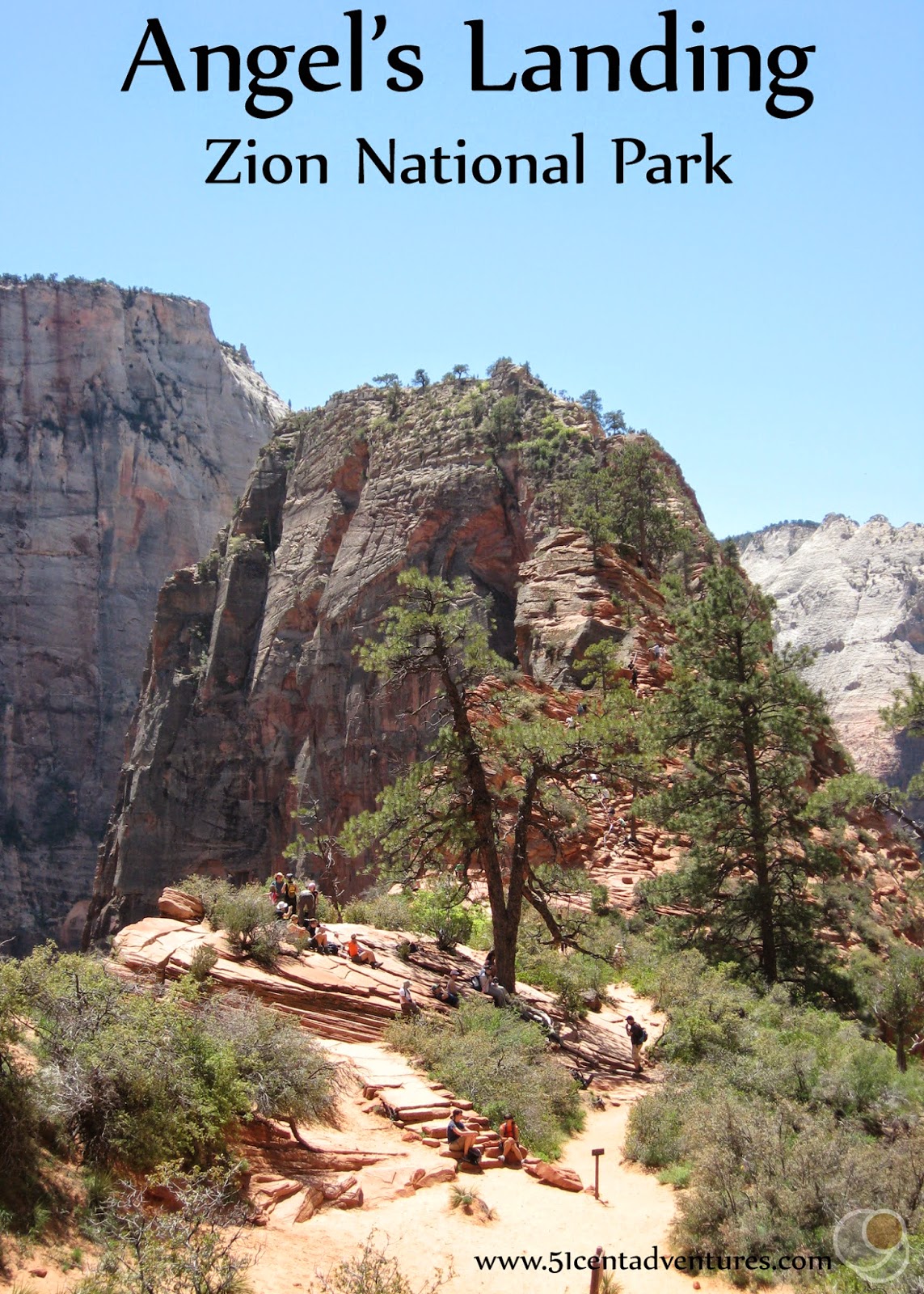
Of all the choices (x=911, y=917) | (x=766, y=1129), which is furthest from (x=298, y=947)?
(x=911, y=917)

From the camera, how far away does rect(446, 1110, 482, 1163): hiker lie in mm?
11156

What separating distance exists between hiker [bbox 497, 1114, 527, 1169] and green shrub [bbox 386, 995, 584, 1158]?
18.3 inches

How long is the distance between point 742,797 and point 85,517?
2837 inches

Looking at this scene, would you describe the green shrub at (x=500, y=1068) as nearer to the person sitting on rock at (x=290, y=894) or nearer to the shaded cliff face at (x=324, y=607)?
the person sitting on rock at (x=290, y=894)

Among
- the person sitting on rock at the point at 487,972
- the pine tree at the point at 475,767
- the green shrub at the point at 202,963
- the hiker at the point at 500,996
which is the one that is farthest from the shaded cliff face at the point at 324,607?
the green shrub at the point at 202,963

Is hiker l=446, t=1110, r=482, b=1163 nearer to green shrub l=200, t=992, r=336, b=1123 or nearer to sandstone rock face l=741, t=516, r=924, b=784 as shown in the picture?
green shrub l=200, t=992, r=336, b=1123

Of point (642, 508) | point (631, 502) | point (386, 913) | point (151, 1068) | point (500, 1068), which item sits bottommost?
point (500, 1068)

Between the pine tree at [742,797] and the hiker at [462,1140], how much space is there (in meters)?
8.63

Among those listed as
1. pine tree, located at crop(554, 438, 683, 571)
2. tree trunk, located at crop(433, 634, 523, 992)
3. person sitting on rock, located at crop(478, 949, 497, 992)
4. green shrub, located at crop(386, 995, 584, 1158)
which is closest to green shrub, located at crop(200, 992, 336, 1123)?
green shrub, located at crop(386, 995, 584, 1158)

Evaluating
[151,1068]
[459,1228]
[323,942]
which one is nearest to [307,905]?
[323,942]

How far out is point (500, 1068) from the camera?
42.3 ft

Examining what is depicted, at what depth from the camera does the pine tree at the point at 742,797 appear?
62.8ft

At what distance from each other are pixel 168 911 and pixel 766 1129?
9.43 meters

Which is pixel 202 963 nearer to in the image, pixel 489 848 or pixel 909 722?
pixel 489 848
